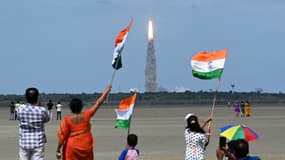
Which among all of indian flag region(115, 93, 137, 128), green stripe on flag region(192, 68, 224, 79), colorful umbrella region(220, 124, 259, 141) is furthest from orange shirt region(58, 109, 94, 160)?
green stripe on flag region(192, 68, 224, 79)

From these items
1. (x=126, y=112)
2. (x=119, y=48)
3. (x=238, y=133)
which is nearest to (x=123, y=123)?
(x=126, y=112)

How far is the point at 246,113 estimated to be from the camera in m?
58.1

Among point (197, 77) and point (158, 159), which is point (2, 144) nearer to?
point (158, 159)

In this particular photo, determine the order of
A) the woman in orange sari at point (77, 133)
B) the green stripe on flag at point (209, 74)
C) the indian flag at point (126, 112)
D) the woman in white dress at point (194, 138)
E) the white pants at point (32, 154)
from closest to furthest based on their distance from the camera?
the woman in orange sari at point (77, 133) < the white pants at point (32, 154) < the woman in white dress at point (194, 138) < the indian flag at point (126, 112) < the green stripe on flag at point (209, 74)

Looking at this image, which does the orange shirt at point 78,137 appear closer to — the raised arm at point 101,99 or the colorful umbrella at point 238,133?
the raised arm at point 101,99

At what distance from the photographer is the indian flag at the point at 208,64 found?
13.0 meters

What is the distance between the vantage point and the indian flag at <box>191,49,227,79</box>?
1298 centimetres

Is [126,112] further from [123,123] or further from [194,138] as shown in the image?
[194,138]

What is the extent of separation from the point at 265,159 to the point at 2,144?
10652 mm

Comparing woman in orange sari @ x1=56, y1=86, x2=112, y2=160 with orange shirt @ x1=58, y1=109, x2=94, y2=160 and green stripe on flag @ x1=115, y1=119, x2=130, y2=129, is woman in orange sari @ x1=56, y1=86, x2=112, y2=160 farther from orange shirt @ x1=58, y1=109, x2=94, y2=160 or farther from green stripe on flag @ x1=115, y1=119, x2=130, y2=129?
green stripe on flag @ x1=115, y1=119, x2=130, y2=129

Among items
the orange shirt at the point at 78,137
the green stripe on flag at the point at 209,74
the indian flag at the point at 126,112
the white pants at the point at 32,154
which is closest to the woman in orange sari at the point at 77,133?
the orange shirt at the point at 78,137

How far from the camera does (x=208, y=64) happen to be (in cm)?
1313

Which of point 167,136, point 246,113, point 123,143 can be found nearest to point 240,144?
point 123,143

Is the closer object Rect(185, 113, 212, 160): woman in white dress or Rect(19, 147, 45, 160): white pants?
Rect(19, 147, 45, 160): white pants
